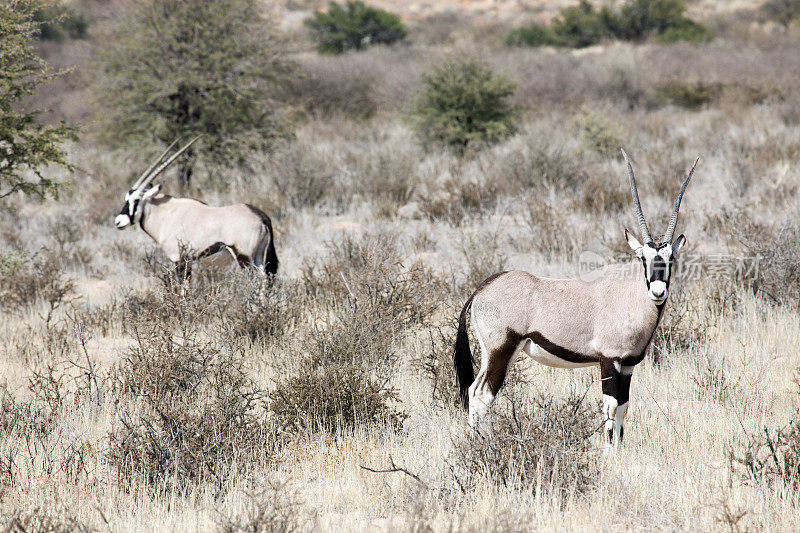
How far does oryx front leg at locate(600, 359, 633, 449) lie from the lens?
4.14 meters

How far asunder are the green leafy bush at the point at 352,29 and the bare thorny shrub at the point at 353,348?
29.9m

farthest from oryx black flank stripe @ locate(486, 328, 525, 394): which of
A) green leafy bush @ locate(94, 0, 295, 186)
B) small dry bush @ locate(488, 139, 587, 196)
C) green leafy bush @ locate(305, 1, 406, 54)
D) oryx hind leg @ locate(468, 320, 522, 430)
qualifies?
green leafy bush @ locate(305, 1, 406, 54)

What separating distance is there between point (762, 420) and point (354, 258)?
182 inches

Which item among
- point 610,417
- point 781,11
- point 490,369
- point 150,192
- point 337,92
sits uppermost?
point 781,11

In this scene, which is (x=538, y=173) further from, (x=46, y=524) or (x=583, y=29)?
(x=583, y=29)

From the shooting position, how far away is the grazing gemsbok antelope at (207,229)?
7492 mm

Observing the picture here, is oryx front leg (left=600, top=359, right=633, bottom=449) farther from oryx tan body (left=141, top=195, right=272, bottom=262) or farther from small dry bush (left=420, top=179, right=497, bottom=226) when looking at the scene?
small dry bush (left=420, top=179, right=497, bottom=226)

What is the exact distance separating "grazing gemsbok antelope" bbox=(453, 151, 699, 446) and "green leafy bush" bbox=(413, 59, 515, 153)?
12006 mm

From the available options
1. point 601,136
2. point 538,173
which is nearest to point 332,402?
point 538,173

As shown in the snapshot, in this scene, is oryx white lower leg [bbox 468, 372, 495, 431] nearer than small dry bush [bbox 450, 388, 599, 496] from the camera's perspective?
No

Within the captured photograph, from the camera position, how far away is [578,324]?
416cm

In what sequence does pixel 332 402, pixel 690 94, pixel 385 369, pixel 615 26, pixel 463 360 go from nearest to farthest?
pixel 463 360
pixel 332 402
pixel 385 369
pixel 690 94
pixel 615 26

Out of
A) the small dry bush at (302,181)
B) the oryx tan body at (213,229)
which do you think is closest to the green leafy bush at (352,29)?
the small dry bush at (302,181)

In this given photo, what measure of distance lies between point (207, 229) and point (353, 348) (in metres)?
2.78
